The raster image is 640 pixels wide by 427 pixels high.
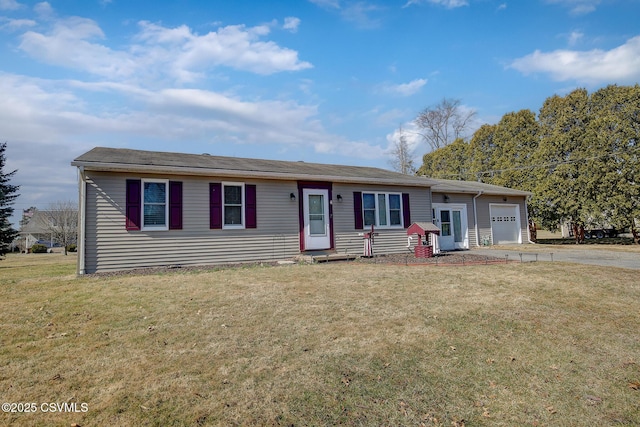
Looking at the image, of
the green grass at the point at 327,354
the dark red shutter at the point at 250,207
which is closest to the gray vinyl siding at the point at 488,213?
the green grass at the point at 327,354

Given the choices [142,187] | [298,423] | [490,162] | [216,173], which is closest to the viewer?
[298,423]

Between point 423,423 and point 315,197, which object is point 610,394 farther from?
point 315,197

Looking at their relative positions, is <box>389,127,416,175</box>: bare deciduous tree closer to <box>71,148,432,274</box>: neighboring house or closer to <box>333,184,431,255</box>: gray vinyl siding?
<box>333,184,431,255</box>: gray vinyl siding

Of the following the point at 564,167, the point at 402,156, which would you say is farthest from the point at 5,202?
the point at 564,167

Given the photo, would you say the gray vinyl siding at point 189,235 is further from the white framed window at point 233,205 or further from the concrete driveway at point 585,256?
the concrete driveway at point 585,256

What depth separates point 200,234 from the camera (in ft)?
33.3

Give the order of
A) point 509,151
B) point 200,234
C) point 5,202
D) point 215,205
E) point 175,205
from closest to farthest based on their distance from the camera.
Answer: point 175,205 < point 200,234 < point 215,205 < point 5,202 < point 509,151

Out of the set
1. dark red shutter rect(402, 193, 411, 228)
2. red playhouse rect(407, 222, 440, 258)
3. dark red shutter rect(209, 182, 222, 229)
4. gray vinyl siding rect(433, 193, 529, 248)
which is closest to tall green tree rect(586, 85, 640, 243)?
gray vinyl siding rect(433, 193, 529, 248)

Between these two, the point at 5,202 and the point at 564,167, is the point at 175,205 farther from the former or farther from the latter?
the point at 564,167

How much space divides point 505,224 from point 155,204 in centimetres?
1730

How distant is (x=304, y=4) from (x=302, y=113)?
7941 millimetres

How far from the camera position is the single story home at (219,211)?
9047 millimetres

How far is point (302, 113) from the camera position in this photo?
18.7m

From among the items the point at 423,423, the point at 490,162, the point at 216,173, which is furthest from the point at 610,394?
the point at 490,162
